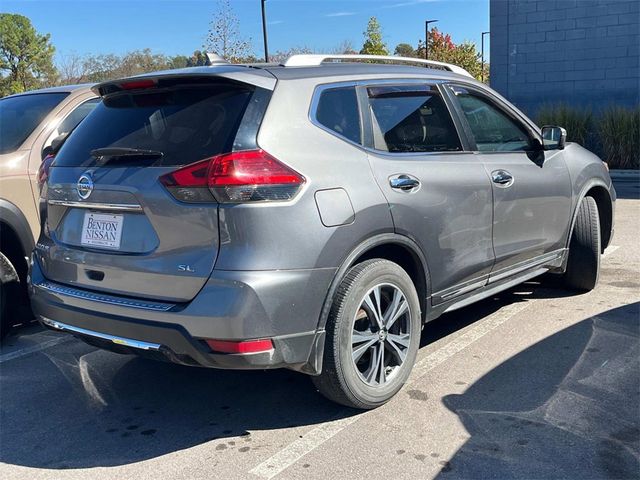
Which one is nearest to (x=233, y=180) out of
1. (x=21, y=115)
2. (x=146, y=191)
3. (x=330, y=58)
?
(x=146, y=191)

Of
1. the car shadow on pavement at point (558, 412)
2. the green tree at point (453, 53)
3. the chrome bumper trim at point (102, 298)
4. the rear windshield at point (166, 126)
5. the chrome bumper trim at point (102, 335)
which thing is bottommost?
the car shadow on pavement at point (558, 412)

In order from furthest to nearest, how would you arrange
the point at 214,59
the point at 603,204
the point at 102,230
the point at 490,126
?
1. the point at 603,204
2. the point at 490,126
3. the point at 214,59
4. the point at 102,230

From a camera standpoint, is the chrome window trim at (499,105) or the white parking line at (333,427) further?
the chrome window trim at (499,105)

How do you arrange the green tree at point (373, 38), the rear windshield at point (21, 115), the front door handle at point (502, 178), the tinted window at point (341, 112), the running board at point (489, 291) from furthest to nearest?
the green tree at point (373, 38) → the rear windshield at point (21, 115) → the front door handle at point (502, 178) → the running board at point (489, 291) → the tinted window at point (341, 112)

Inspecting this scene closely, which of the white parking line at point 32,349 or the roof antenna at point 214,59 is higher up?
the roof antenna at point 214,59

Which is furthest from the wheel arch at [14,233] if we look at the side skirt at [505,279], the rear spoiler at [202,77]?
the side skirt at [505,279]

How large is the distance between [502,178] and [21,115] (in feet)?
12.8

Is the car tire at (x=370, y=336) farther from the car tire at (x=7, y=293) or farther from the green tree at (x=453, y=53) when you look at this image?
the green tree at (x=453, y=53)

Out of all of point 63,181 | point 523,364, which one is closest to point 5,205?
point 63,181

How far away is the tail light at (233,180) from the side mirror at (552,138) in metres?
2.70

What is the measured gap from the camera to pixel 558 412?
353cm

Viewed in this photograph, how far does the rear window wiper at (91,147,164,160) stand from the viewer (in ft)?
10.5

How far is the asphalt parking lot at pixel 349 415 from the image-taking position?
3102 millimetres

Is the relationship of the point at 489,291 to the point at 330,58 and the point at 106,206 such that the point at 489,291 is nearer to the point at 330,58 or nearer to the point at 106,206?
the point at 330,58
